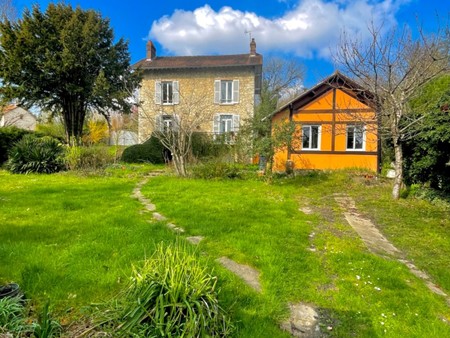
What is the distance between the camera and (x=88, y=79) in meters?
15.3

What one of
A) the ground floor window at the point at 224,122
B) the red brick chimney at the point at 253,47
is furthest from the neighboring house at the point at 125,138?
the red brick chimney at the point at 253,47

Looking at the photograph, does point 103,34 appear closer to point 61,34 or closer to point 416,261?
point 61,34

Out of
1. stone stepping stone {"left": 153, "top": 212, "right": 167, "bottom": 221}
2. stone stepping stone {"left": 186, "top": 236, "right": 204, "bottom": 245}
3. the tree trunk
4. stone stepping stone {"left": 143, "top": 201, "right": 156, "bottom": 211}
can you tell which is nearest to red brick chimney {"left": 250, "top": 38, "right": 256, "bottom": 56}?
the tree trunk

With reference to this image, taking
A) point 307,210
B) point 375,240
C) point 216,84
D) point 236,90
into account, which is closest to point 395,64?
point 307,210

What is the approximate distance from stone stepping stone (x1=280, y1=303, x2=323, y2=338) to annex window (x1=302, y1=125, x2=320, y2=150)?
12.3m

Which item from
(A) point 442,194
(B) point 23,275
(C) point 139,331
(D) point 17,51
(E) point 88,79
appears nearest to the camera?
(C) point 139,331

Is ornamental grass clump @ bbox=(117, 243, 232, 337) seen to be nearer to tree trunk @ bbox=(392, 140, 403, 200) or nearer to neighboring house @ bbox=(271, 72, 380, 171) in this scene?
tree trunk @ bbox=(392, 140, 403, 200)

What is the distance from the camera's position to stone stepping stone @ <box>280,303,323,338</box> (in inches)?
92.0

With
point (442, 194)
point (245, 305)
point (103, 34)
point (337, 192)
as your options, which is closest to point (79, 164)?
point (103, 34)

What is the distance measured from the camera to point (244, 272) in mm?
3252

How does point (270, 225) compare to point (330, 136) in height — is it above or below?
below

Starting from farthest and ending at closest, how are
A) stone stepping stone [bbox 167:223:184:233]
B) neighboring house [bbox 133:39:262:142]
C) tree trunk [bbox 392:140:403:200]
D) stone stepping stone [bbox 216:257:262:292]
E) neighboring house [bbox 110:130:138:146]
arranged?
neighboring house [bbox 110:130:138:146] < neighboring house [bbox 133:39:262:142] < tree trunk [bbox 392:140:403:200] < stone stepping stone [bbox 167:223:184:233] < stone stepping stone [bbox 216:257:262:292]

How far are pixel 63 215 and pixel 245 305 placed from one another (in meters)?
3.98

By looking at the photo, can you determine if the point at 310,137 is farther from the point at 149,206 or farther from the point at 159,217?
the point at 159,217
